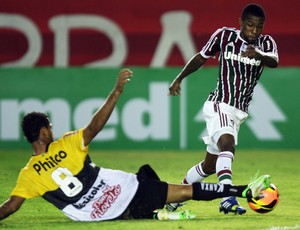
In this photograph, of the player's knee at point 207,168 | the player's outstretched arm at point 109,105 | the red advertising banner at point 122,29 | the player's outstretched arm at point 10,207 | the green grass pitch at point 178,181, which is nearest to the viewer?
the player's outstretched arm at point 109,105

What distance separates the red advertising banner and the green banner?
2505 mm

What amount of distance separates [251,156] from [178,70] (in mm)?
1889

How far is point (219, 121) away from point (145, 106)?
705 cm

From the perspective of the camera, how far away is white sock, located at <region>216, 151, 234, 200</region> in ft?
32.1

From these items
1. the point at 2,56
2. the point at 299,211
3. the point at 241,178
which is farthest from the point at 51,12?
the point at 299,211

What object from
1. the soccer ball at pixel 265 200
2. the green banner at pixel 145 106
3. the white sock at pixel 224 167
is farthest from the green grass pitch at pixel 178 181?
the white sock at pixel 224 167

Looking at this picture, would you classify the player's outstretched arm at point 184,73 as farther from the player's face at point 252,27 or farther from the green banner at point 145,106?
the green banner at point 145,106

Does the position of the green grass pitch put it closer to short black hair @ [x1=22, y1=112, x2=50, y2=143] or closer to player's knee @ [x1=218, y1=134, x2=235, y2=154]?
player's knee @ [x1=218, y1=134, x2=235, y2=154]

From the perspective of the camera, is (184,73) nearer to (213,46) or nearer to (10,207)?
(213,46)

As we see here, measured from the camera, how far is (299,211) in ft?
33.9

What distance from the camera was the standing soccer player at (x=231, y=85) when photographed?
10070 mm

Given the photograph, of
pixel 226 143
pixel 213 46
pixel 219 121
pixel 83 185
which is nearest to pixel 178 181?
pixel 213 46

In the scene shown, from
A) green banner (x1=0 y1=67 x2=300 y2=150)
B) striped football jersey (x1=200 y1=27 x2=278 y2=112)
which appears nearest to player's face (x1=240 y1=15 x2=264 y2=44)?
striped football jersey (x1=200 y1=27 x2=278 y2=112)

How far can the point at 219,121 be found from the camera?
10227mm
